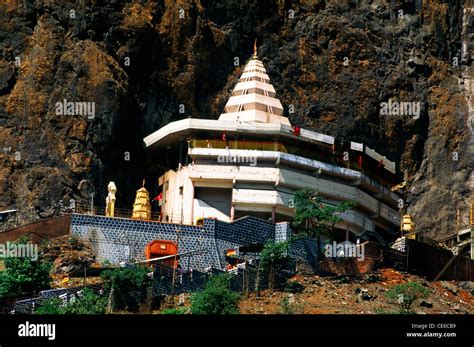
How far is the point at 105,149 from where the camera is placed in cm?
6631

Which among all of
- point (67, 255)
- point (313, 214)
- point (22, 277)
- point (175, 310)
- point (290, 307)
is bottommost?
point (175, 310)

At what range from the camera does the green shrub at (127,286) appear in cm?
5441

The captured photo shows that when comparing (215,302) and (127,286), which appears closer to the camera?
(215,302)

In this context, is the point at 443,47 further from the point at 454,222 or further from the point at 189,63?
the point at 189,63

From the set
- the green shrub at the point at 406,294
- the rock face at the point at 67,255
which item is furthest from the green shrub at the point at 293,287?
the rock face at the point at 67,255

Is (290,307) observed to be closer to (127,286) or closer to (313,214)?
(127,286)

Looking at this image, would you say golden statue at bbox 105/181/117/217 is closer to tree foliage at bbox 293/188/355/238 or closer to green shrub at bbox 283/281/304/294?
tree foliage at bbox 293/188/355/238

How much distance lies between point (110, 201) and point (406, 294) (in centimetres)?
1553

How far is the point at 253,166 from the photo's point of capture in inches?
2591

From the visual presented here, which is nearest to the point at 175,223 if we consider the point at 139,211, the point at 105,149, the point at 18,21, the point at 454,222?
the point at 139,211

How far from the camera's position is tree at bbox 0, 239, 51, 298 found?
54656 mm

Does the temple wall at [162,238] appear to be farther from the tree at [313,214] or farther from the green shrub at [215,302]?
the green shrub at [215,302]

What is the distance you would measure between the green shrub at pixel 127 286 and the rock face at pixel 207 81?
9.97 metres

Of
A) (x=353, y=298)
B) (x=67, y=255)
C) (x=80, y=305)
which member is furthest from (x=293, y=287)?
(x=67, y=255)
